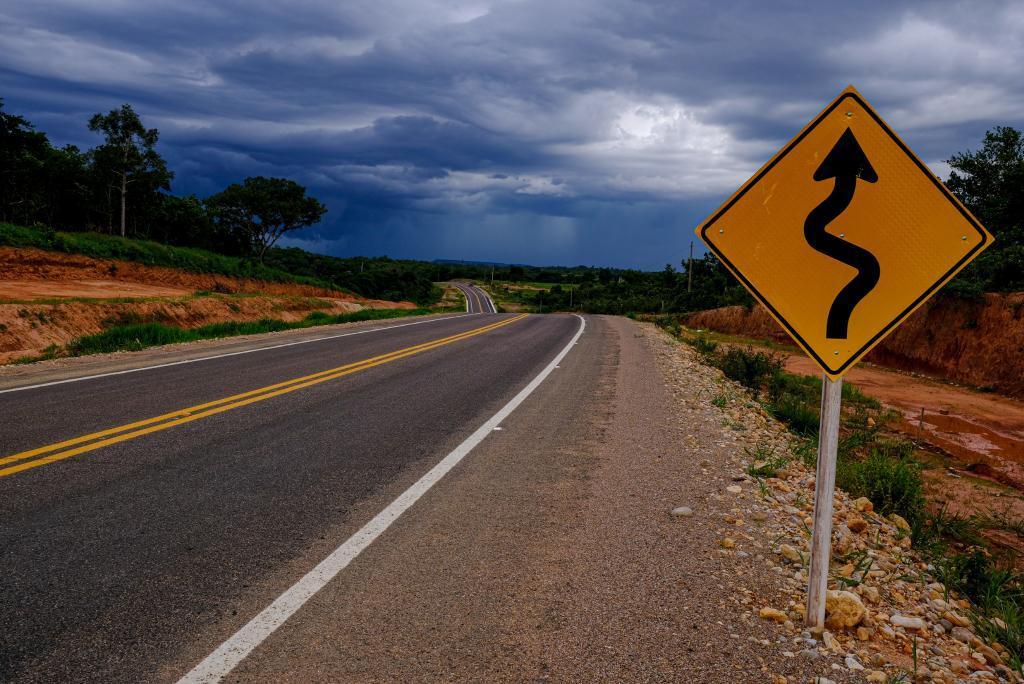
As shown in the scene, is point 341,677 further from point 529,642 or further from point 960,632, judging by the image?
point 960,632

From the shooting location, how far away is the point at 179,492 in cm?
501

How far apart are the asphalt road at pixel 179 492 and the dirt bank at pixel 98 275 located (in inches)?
734

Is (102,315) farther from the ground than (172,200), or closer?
closer

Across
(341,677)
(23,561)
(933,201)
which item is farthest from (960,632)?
(23,561)

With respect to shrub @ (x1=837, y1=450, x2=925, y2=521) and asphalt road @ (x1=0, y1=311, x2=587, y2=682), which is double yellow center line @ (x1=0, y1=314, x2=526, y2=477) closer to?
asphalt road @ (x1=0, y1=311, x2=587, y2=682)

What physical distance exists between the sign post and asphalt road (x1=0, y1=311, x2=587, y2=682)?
9.94ft

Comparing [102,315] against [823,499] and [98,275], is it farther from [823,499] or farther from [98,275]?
[823,499]

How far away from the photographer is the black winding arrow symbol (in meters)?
3.08

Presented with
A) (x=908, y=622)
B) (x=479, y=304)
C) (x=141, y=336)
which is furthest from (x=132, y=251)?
(x=479, y=304)

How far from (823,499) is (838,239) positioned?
1.28 meters

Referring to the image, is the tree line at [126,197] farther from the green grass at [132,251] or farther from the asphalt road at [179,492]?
the asphalt road at [179,492]

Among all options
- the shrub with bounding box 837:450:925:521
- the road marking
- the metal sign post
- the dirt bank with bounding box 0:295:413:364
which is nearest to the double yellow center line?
the road marking

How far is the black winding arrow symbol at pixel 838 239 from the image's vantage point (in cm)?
308

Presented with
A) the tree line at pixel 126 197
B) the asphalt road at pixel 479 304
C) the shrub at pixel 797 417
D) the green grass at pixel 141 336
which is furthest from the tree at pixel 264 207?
the shrub at pixel 797 417
